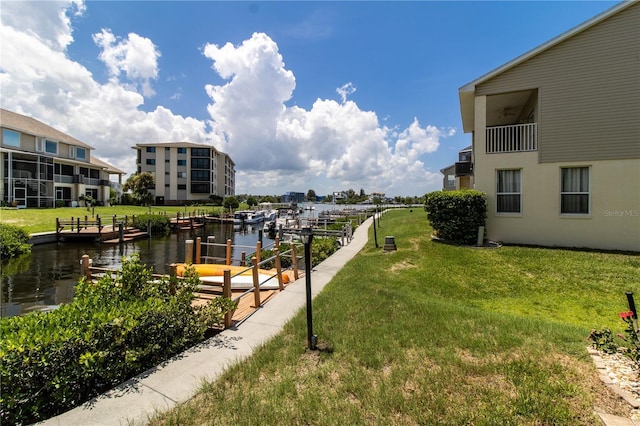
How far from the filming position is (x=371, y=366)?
3980 millimetres

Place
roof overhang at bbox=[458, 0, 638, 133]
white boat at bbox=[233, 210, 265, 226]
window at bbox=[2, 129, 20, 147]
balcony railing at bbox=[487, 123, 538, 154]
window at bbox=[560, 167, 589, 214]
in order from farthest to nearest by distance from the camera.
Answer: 1. white boat at bbox=[233, 210, 265, 226]
2. window at bbox=[2, 129, 20, 147]
3. balcony railing at bbox=[487, 123, 538, 154]
4. window at bbox=[560, 167, 589, 214]
5. roof overhang at bbox=[458, 0, 638, 133]

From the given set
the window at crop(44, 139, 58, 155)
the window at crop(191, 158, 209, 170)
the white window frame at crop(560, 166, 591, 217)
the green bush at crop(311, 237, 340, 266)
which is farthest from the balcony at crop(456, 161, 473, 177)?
the window at crop(191, 158, 209, 170)

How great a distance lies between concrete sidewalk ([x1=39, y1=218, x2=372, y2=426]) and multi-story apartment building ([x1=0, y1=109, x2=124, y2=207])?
41.7 meters

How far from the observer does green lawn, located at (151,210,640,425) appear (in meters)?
2.99

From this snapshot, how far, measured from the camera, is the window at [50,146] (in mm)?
38750

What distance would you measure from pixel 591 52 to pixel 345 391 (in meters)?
15.2

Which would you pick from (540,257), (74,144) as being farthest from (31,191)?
(540,257)

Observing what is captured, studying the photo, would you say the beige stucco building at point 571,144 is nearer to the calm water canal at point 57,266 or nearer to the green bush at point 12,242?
the calm water canal at point 57,266

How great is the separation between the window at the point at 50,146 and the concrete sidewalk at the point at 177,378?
4802 cm

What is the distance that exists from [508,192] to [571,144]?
2.73m

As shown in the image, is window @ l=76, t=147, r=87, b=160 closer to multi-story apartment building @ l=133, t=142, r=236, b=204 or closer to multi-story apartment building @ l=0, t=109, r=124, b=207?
multi-story apartment building @ l=0, t=109, r=124, b=207

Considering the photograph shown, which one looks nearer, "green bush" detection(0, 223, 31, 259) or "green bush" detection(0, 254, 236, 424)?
"green bush" detection(0, 254, 236, 424)

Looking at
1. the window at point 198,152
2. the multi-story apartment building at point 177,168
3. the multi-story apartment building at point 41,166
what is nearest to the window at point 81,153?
the multi-story apartment building at point 41,166

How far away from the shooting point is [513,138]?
12.4 m
